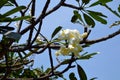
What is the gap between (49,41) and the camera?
7.23 ft

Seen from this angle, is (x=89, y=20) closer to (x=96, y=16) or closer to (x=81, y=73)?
(x=96, y=16)

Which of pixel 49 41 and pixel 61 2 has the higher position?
Result: pixel 61 2

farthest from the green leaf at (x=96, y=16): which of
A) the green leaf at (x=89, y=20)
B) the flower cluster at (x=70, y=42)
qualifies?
the flower cluster at (x=70, y=42)

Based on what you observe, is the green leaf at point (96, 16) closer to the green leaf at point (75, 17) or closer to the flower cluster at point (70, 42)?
the green leaf at point (75, 17)

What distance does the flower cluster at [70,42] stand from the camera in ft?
6.14

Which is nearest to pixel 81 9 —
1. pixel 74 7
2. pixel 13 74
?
pixel 74 7

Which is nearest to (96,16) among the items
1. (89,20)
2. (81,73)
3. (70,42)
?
(89,20)

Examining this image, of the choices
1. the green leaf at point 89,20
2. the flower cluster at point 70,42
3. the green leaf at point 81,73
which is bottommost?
the green leaf at point 81,73

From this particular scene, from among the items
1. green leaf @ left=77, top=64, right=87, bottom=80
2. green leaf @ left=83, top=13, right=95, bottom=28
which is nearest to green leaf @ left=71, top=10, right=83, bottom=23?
green leaf @ left=83, top=13, right=95, bottom=28

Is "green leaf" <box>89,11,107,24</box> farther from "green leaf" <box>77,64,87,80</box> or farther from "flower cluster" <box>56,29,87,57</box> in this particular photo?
"flower cluster" <box>56,29,87,57</box>

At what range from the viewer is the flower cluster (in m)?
1.87

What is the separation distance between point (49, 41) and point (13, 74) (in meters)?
0.92

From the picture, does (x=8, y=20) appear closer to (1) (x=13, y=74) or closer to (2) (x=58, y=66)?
(2) (x=58, y=66)

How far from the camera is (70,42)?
1908 millimetres
